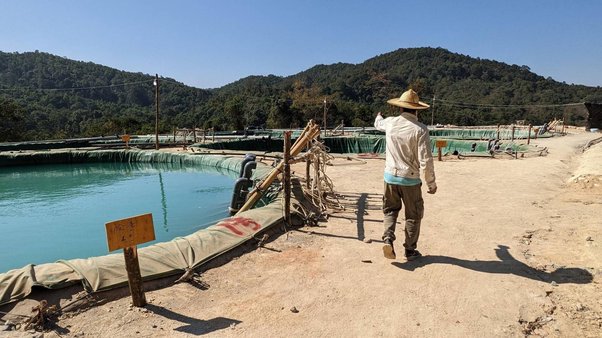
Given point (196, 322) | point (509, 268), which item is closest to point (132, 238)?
point (196, 322)

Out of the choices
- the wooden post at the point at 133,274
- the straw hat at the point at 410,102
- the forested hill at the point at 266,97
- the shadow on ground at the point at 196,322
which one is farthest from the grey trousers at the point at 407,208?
the forested hill at the point at 266,97

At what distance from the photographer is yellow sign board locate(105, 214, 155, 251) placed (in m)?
2.56

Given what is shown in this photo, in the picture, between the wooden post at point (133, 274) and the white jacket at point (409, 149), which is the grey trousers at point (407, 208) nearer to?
the white jacket at point (409, 149)

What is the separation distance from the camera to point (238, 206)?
7.58 metres

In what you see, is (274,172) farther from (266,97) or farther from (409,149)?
(266,97)

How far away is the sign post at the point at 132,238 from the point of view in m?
2.57

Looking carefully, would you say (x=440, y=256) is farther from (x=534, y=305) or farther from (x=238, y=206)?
(x=238, y=206)

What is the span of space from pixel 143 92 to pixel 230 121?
40875 millimetres

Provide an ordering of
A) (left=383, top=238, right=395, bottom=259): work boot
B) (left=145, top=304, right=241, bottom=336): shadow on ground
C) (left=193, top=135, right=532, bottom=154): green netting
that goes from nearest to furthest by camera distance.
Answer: (left=145, top=304, right=241, bottom=336): shadow on ground < (left=383, top=238, right=395, bottom=259): work boot < (left=193, top=135, right=532, bottom=154): green netting

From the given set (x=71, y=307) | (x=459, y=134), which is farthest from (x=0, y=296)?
(x=459, y=134)

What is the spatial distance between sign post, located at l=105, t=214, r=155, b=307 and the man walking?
2111 mm

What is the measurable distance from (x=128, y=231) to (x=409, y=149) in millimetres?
2423

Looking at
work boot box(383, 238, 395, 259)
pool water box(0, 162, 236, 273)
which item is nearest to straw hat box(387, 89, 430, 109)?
work boot box(383, 238, 395, 259)

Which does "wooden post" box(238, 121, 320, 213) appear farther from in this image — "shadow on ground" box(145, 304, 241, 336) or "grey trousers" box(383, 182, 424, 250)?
"shadow on ground" box(145, 304, 241, 336)
